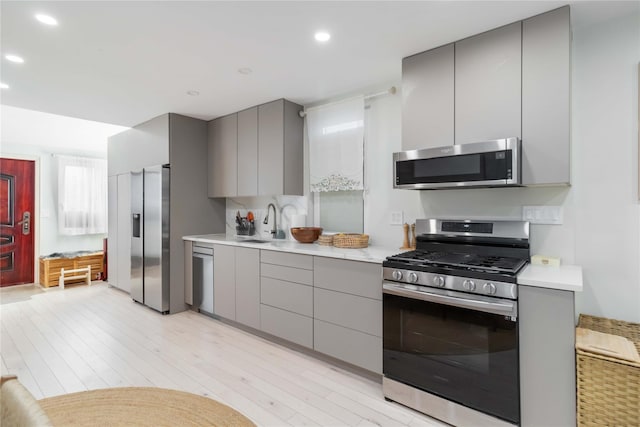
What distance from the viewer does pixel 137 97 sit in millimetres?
3330

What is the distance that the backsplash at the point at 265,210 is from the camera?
3641 mm

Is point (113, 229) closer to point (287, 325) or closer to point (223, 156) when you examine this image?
point (223, 156)

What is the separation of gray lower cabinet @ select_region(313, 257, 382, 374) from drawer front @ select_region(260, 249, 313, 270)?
9cm

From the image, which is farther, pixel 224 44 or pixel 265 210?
pixel 265 210

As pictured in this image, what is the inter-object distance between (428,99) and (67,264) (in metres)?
6.01

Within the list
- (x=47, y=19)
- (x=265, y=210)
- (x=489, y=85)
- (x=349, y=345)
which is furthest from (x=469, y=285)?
(x=47, y=19)

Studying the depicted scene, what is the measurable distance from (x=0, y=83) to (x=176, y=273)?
7.98 ft

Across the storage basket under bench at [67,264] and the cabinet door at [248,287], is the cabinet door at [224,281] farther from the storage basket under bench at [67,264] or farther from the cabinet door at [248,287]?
the storage basket under bench at [67,264]

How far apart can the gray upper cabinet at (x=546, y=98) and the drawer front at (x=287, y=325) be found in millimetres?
1942

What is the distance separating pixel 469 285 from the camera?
179cm

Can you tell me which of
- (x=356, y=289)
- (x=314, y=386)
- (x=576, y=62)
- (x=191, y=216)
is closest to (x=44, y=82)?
(x=191, y=216)

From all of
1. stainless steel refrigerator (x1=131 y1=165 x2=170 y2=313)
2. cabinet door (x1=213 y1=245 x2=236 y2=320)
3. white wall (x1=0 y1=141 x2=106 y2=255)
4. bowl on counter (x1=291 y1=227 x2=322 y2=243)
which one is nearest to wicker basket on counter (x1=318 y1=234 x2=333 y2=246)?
bowl on counter (x1=291 y1=227 x2=322 y2=243)

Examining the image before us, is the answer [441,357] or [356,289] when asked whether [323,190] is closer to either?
[356,289]

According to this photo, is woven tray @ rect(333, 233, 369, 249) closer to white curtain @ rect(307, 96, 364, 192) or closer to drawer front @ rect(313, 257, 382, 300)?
drawer front @ rect(313, 257, 382, 300)
